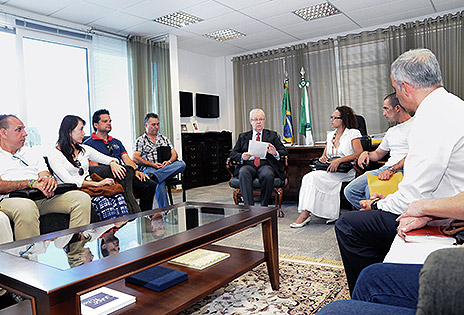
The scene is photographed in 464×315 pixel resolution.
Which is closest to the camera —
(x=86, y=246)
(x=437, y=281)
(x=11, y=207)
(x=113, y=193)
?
(x=437, y=281)

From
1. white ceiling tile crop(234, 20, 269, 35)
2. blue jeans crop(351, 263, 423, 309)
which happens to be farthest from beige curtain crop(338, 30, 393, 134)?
blue jeans crop(351, 263, 423, 309)

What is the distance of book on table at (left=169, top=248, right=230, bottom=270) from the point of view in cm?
195

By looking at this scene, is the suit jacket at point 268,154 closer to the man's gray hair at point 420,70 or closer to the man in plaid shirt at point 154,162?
the man in plaid shirt at point 154,162

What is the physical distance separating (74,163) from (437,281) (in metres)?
3.08

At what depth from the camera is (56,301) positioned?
1015 millimetres

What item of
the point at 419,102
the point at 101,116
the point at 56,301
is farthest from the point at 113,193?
the point at 419,102

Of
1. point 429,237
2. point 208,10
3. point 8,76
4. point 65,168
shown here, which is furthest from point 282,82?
point 429,237

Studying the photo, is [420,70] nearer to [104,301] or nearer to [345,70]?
[104,301]

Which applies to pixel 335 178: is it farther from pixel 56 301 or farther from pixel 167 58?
pixel 167 58

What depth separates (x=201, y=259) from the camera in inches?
80.4

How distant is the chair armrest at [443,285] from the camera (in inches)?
17.2

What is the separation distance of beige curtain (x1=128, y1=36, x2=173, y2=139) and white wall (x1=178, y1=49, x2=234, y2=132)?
0.87 meters

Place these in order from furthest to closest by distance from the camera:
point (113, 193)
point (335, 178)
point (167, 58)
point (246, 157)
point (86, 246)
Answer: point (167, 58) < point (246, 157) < point (335, 178) < point (113, 193) < point (86, 246)

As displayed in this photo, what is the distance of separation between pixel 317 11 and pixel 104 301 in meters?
5.36
